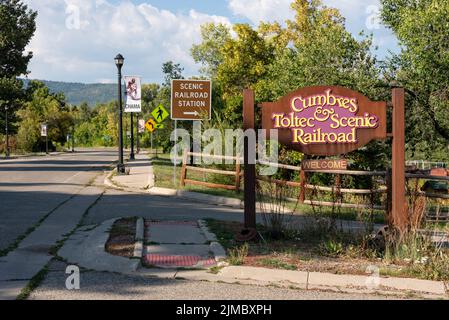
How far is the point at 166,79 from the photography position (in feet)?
170

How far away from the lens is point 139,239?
31.5ft

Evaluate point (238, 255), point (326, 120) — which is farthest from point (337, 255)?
point (326, 120)

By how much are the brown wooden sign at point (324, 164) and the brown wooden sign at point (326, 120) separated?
0.15 meters

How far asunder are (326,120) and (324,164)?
0.74 m

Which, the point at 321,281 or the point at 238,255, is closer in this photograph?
the point at 321,281

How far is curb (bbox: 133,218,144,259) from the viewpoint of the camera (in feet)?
27.7

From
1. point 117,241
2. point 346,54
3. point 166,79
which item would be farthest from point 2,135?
point 117,241

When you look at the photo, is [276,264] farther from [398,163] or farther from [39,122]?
[39,122]

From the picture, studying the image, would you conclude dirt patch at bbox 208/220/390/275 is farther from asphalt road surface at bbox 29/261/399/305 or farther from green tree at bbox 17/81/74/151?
green tree at bbox 17/81/74/151

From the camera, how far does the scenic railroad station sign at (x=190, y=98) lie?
819 inches

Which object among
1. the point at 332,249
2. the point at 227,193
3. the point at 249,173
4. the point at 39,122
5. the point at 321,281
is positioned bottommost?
the point at 321,281

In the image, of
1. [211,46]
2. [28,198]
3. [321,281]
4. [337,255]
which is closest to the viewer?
[321,281]

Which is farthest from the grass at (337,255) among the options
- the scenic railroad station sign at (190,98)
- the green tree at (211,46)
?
the green tree at (211,46)
